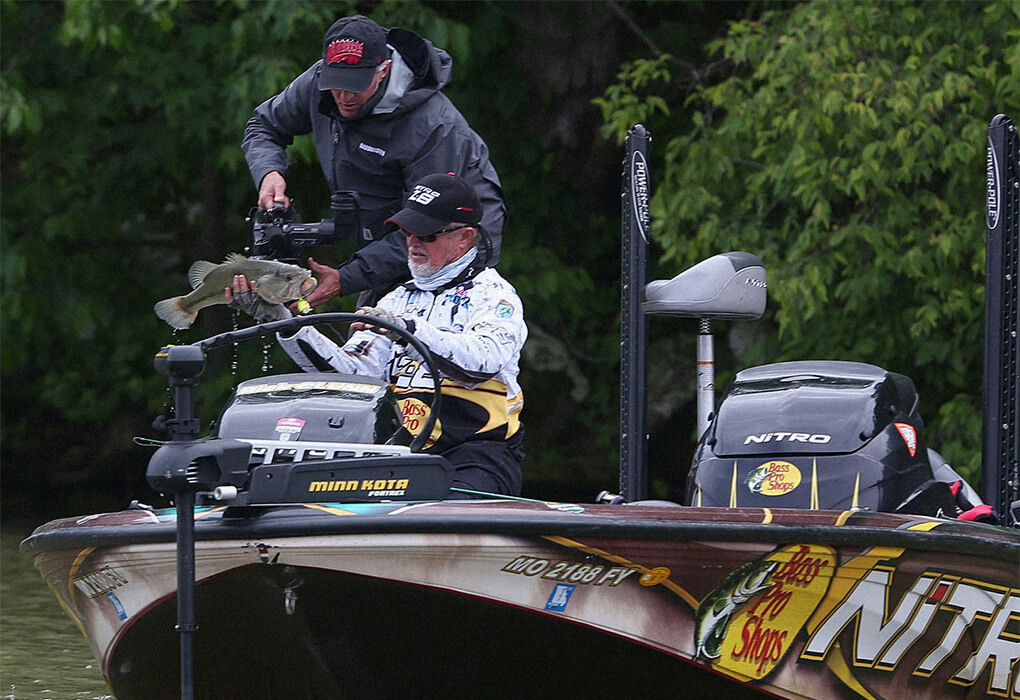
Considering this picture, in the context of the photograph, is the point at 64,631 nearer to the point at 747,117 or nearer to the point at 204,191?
the point at 747,117

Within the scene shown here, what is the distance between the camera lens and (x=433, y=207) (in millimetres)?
3814

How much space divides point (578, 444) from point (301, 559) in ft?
26.0

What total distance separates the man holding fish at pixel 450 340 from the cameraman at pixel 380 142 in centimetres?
16

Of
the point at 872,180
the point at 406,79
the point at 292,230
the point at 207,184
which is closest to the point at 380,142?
the point at 406,79

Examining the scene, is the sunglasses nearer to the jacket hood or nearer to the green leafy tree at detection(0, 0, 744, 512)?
the jacket hood

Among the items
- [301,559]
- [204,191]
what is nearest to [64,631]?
[301,559]

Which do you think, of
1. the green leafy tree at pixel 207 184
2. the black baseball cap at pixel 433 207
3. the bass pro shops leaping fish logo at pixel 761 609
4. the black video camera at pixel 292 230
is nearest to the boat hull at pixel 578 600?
the bass pro shops leaping fish logo at pixel 761 609

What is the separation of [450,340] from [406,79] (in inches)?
39.1

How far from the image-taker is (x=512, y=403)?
4.16 m

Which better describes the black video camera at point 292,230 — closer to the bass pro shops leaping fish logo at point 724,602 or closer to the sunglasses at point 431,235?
the sunglasses at point 431,235

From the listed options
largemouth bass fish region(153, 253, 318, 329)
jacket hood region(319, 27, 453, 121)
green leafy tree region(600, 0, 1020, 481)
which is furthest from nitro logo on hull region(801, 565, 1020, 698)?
green leafy tree region(600, 0, 1020, 481)

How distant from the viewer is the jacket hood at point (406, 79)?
172 inches

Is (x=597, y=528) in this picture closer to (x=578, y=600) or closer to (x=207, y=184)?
(x=578, y=600)

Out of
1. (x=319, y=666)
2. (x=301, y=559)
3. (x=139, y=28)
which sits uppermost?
(x=139, y=28)
